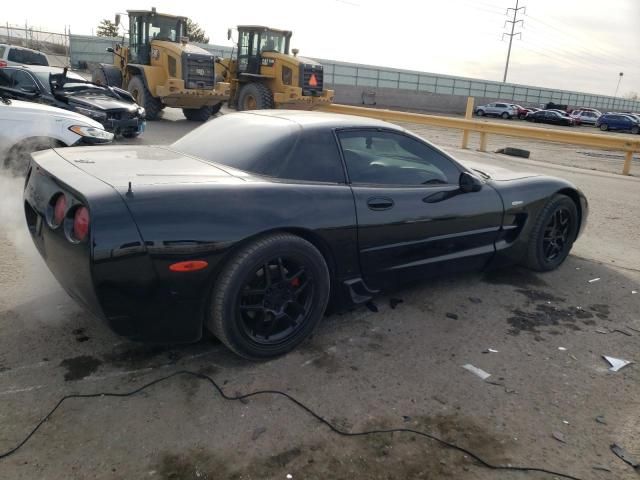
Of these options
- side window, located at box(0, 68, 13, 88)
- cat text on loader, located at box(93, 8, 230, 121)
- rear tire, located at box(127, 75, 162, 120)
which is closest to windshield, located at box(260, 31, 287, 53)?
cat text on loader, located at box(93, 8, 230, 121)

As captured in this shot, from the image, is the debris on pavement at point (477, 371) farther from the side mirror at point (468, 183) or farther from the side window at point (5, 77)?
the side window at point (5, 77)

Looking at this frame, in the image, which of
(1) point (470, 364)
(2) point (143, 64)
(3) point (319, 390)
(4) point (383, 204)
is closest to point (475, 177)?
(4) point (383, 204)

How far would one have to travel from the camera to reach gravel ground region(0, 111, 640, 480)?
7.68 feet

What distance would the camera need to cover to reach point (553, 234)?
473 cm

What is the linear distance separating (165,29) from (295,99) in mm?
4331

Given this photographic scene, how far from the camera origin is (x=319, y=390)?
2.85 m

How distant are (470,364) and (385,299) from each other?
1000 mm

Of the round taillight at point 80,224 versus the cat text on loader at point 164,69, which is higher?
the cat text on loader at point 164,69

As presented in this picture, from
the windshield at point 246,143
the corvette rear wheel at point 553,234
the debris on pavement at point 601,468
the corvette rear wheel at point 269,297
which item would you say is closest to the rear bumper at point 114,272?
the corvette rear wheel at point 269,297

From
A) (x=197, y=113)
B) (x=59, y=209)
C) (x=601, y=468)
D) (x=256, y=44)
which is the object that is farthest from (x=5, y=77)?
(x=601, y=468)

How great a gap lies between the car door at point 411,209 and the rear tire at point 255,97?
1324 cm

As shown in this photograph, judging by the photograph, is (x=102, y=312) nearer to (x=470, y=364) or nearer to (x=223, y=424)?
(x=223, y=424)

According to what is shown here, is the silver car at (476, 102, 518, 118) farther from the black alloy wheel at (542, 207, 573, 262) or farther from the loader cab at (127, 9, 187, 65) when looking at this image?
the black alloy wheel at (542, 207, 573, 262)

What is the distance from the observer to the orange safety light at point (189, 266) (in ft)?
8.71
